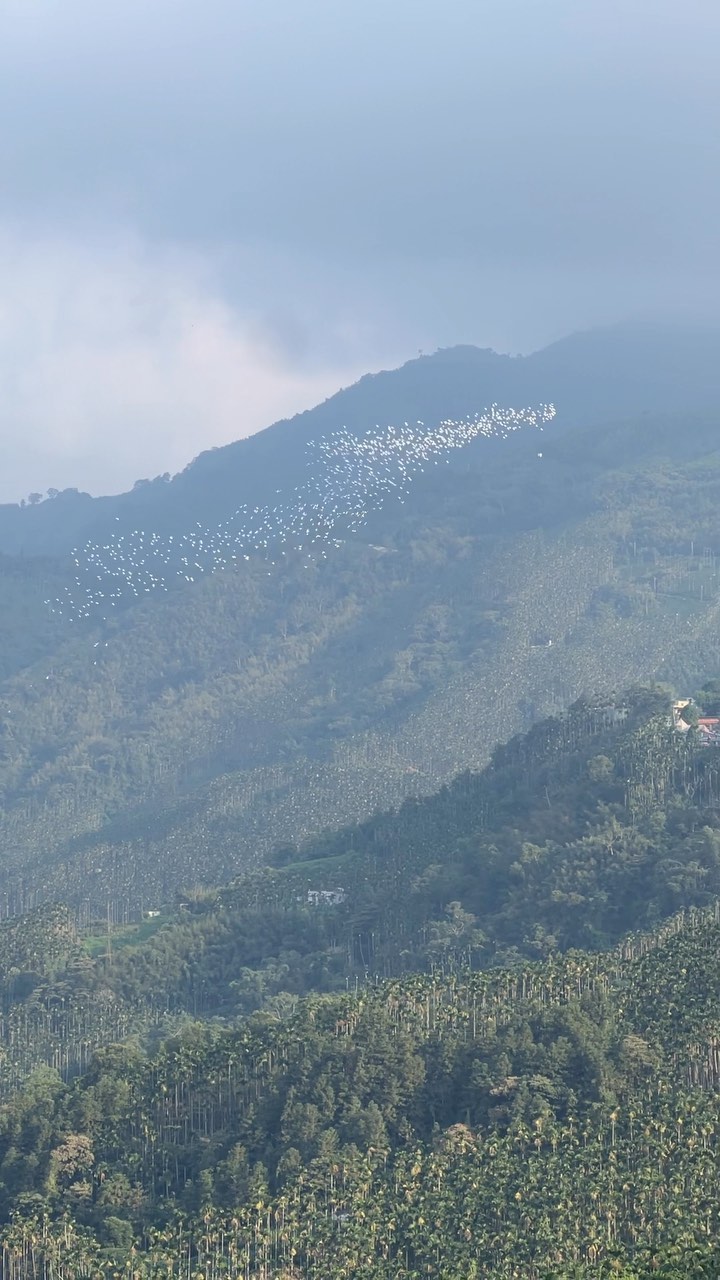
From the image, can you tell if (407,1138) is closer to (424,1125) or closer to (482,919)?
(424,1125)

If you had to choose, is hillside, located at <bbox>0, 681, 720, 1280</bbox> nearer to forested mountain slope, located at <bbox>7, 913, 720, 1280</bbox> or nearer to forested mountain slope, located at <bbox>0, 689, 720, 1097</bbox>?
forested mountain slope, located at <bbox>7, 913, 720, 1280</bbox>

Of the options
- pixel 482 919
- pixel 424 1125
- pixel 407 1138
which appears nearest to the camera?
pixel 407 1138

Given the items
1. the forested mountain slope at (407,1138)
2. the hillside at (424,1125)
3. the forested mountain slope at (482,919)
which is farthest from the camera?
the forested mountain slope at (482,919)

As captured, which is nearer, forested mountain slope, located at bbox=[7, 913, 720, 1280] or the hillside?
forested mountain slope, located at bbox=[7, 913, 720, 1280]

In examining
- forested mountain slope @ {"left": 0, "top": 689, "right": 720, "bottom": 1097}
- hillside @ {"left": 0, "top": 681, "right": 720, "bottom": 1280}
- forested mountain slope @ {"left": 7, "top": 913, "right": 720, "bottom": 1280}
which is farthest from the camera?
forested mountain slope @ {"left": 0, "top": 689, "right": 720, "bottom": 1097}

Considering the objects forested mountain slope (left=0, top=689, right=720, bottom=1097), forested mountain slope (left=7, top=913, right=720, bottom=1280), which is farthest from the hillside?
forested mountain slope (left=0, top=689, right=720, bottom=1097)

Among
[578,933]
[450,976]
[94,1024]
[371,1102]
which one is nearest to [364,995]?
[450,976]

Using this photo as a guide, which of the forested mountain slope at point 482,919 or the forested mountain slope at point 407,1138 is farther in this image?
the forested mountain slope at point 482,919

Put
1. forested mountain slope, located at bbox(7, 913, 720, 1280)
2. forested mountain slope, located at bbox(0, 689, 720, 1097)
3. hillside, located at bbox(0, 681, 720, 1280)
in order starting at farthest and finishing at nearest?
forested mountain slope, located at bbox(0, 689, 720, 1097), hillside, located at bbox(0, 681, 720, 1280), forested mountain slope, located at bbox(7, 913, 720, 1280)

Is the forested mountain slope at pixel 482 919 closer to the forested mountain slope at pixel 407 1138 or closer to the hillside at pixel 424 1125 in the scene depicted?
the hillside at pixel 424 1125

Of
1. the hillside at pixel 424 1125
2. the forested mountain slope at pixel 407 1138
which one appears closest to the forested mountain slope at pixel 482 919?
the hillside at pixel 424 1125

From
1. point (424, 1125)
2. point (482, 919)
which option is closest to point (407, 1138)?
point (424, 1125)

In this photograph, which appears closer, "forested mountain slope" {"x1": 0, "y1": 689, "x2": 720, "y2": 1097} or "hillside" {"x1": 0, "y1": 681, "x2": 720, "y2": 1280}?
"hillside" {"x1": 0, "y1": 681, "x2": 720, "y2": 1280}
